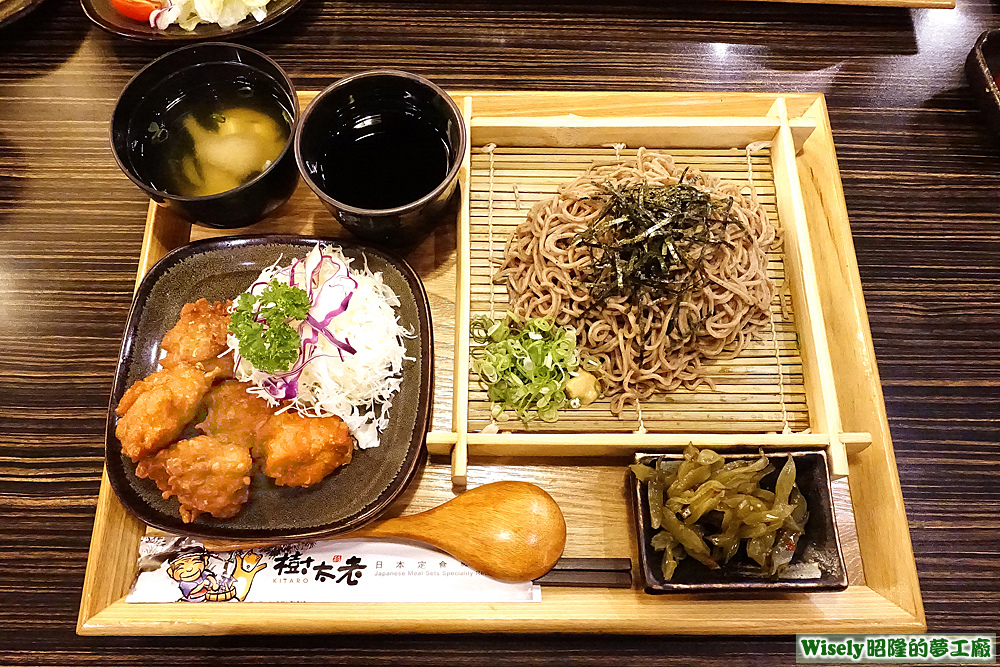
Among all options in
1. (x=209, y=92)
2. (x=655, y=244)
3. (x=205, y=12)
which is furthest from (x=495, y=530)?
(x=205, y=12)

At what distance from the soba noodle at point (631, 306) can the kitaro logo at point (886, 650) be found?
2.56 feet

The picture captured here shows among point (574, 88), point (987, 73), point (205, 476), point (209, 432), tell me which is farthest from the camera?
point (574, 88)

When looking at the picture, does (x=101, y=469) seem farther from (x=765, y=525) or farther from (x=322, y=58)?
(x=765, y=525)

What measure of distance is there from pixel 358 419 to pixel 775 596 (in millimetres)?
1247

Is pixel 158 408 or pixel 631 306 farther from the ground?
→ pixel 631 306

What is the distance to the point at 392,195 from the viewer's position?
181cm

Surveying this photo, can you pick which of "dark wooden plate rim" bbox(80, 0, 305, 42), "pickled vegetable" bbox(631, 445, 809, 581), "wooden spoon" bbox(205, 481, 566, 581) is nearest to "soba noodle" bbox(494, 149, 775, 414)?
"pickled vegetable" bbox(631, 445, 809, 581)

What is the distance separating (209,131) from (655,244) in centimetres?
150

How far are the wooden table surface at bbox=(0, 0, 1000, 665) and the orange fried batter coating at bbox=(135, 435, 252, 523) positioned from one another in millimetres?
401

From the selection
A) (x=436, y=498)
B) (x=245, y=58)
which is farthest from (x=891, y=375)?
(x=245, y=58)

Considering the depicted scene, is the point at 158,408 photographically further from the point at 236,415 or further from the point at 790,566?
the point at 790,566

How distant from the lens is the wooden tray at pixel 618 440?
1573 millimetres

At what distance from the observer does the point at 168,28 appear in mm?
2309

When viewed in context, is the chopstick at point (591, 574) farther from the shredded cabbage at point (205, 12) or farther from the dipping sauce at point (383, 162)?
the shredded cabbage at point (205, 12)
